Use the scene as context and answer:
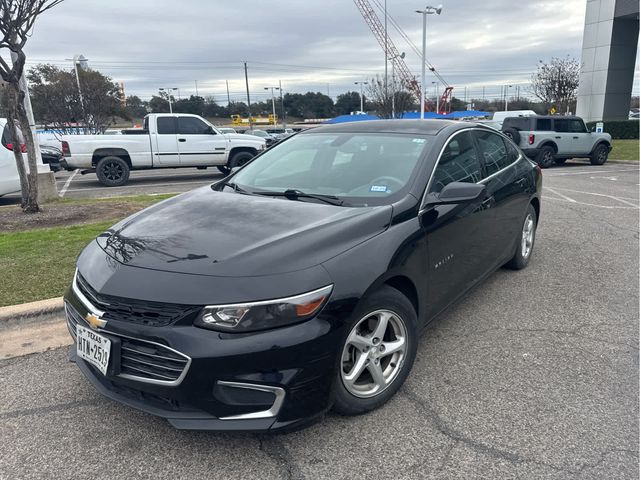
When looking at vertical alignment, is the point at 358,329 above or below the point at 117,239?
below

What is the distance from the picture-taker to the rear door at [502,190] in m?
4.14

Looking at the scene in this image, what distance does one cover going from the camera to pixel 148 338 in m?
2.17

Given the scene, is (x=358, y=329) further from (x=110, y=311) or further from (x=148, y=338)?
(x=110, y=311)

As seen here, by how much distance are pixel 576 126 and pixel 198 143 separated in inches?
524

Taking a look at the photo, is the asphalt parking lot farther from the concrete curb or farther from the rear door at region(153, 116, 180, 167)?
the rear door at region(153, 116, 180, 167)

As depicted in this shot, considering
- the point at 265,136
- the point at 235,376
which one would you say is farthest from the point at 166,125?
the point at 265,136

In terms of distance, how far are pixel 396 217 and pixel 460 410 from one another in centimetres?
118

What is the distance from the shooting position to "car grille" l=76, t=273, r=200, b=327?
2178mm

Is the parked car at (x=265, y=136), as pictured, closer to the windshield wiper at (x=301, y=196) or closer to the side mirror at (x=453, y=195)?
the windshield wiper at (x=301, y=196)

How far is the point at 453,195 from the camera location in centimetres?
314

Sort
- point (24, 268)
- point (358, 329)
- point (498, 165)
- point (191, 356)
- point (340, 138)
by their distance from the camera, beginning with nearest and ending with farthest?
point (191, 356) → point (358, 329) → point (340, 138) → point (498, 165) → point (24, 268)

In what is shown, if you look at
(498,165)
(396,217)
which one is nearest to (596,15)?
(498,165)

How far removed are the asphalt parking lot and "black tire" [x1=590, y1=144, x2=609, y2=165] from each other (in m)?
15.8

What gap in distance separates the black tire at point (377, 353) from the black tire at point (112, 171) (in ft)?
40.6
